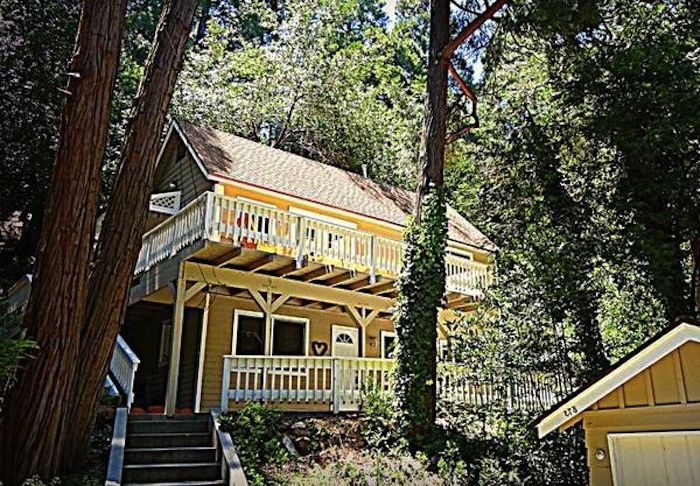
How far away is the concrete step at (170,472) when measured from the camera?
24.0 feet

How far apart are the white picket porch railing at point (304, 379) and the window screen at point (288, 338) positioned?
9.90ft

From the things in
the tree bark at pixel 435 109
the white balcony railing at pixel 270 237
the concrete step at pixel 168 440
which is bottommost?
the concrete step at pixel 168 440

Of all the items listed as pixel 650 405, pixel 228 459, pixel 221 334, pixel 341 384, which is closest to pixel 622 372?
pixel 650 405

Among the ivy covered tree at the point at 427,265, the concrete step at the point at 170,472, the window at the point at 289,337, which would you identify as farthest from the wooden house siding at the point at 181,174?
Answer: the concrete step at the point at 170,472

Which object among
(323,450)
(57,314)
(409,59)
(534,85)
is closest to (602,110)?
(534,85)

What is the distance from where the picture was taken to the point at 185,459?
7988 mm

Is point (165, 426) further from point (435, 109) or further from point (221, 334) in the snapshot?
point (435, 109)

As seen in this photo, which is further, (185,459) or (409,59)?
(409,59)

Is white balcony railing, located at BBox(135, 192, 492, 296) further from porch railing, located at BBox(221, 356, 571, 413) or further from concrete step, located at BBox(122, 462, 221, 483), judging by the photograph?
concrete step, located at BBox(122, 462, 221, 483)

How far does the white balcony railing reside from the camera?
10.7 m

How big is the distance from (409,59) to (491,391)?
2565cm

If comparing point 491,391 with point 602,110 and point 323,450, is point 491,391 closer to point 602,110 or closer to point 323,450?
point 323,450

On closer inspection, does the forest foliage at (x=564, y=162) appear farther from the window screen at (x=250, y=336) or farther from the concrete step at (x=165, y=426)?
the window screen at (x=250, y=336)

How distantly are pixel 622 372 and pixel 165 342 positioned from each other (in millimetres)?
11167
